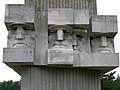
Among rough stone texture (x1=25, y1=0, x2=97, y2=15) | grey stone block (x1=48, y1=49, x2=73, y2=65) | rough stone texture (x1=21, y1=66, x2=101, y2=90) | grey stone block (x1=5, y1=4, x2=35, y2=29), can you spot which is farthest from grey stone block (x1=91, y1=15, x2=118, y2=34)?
grey stone block (x1=5, y1=4, x2=35, y2=29)

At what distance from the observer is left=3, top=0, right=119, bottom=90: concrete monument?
288 inches

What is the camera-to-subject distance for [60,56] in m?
7.27

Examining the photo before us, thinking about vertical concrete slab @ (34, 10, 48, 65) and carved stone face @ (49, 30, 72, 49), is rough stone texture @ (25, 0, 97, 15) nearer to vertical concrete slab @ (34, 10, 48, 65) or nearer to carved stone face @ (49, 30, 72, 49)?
vertical concrete slab @ (34, 10, 48, 65)

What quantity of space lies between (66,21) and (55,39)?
0.55 metres

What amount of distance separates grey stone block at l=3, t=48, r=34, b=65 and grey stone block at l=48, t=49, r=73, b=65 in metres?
0.47

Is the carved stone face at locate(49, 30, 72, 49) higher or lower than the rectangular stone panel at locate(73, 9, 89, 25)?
lower

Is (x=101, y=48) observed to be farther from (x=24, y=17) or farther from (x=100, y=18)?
(x=24, y=17)

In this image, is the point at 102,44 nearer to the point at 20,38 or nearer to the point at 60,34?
the point at 60,34

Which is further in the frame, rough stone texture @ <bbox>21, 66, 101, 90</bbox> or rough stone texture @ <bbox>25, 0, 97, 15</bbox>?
rough stone texture @ <bbox>25, 0, 97, 15</bbox>

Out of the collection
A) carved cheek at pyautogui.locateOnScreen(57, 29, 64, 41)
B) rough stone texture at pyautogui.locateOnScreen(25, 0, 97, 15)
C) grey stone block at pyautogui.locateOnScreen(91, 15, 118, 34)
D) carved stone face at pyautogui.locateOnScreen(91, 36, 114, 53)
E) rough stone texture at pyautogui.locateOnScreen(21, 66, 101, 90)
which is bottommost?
rough stone texture at pyautogui.locateOnScreen(21, 66, 101, 90)

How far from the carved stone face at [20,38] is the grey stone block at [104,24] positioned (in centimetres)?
166

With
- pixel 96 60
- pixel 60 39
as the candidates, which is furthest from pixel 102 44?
pixel 60 39

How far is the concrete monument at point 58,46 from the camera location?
7.30 metres

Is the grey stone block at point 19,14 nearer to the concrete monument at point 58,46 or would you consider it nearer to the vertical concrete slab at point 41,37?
the concrete monument at point 58,46
